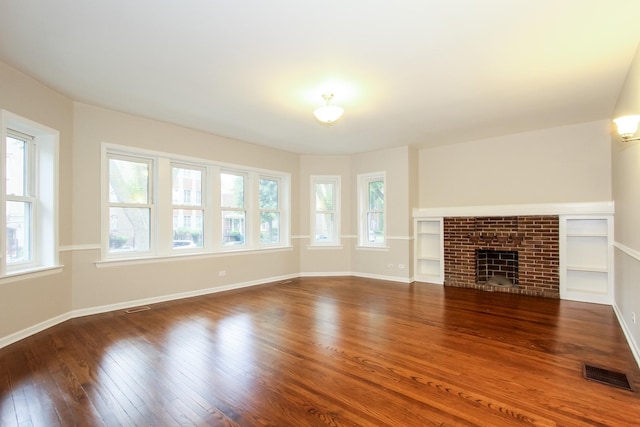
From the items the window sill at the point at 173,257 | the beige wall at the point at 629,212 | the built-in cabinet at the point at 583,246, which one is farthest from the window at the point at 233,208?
the beige wall at the point at 629,212

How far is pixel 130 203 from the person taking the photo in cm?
454

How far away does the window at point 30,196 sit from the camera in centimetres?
337

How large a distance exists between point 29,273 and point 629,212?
6324 millimetres

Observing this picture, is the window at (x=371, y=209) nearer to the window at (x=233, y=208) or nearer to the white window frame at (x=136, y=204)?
the window at (x=233, y=208)

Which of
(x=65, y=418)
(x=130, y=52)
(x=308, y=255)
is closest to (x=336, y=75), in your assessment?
(x=130, y=52)

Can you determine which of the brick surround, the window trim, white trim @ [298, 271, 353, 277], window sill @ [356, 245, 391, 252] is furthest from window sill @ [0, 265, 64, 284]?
the brick surround

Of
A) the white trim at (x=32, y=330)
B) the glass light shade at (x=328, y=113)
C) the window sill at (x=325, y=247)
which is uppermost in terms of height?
the glass light shade at (x=328, y=113)

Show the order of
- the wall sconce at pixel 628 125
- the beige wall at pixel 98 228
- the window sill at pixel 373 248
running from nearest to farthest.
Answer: the wall sconce at pixel 628 125 → the beige wall at pixel 98 228 → the window sill at pixel 373 248

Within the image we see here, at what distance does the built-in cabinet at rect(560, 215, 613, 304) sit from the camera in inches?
184

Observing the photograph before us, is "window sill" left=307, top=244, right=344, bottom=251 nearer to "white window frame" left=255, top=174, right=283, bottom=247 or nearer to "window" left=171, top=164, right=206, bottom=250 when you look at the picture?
"white window frame" left=255, top=174, right=283, bottom=247

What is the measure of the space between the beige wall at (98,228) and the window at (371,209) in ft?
7.59

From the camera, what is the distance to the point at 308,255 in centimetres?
703

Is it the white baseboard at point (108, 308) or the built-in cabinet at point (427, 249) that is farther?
the built-in cabinet at point (427, 249)

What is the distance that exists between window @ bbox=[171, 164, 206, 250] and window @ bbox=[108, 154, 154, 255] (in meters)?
0.40
